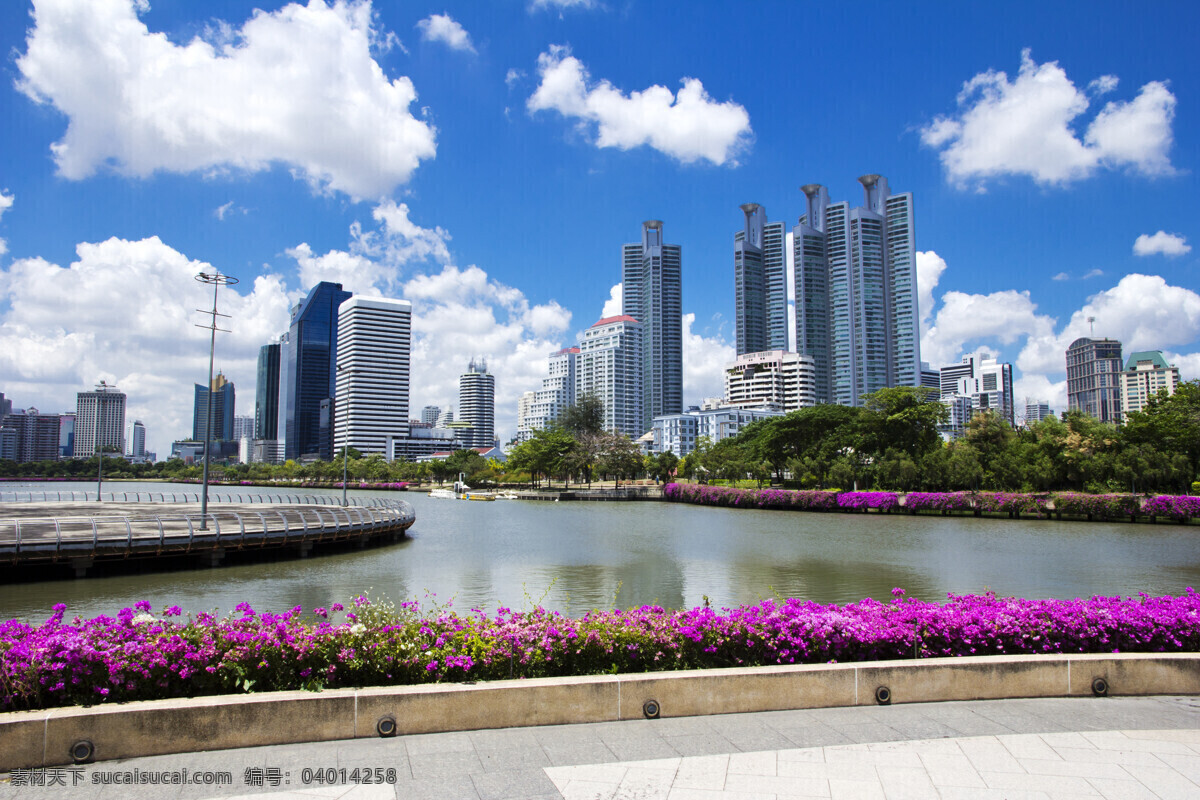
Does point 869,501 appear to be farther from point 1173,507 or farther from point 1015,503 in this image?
point 1173,507

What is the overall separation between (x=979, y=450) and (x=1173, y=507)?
2166cm

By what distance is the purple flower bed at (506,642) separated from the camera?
6156 mm

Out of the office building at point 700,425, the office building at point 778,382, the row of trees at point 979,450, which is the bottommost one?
the row of trees at point 979,450

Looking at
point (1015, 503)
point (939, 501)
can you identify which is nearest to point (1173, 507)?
point (1015, 503)

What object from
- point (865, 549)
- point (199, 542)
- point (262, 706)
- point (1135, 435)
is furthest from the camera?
point (1135, 435)

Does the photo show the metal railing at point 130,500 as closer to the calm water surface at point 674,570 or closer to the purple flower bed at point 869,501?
the calm water surface at point 674,570

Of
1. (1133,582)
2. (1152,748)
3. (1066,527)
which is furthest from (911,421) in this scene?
(1152,748)

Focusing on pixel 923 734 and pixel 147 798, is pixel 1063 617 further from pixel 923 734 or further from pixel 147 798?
pixel 147 798

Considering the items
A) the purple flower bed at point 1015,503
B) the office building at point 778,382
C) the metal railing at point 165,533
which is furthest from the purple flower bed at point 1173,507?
the office building at point 778,382

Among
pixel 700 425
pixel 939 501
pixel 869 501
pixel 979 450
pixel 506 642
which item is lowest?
pixel 869 501

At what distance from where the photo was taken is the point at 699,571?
2766cm

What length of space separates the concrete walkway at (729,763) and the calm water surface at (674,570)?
6.49 m

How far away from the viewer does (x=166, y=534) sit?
2825 centimetres

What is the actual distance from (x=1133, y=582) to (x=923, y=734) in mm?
23997
